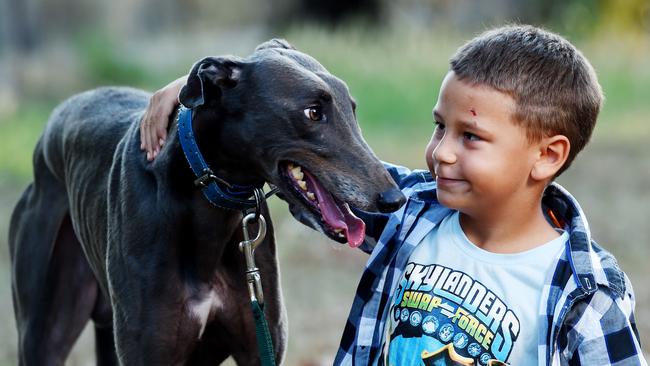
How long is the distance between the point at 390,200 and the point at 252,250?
22.9 inches

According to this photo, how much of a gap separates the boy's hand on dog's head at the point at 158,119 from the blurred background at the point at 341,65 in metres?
2.79

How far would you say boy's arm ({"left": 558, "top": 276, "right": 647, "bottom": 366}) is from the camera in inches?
113

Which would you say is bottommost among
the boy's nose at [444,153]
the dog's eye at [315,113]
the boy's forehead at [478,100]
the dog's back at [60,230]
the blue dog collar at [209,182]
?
the dog's back at [60,230]

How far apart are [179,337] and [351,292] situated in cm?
335

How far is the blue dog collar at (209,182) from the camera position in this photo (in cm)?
325

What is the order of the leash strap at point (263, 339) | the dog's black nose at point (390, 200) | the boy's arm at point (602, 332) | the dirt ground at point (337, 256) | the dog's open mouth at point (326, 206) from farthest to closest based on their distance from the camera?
the dirt ground at point (337, 256)
the leash strap at point (263, 339)
the dog's open mouth at point (326, 206)
the dog's black nose at point (390, 200)
the boy's arm at point (602, 332)

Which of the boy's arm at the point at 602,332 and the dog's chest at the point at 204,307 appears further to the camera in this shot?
the dog's chest at the point at 204,307

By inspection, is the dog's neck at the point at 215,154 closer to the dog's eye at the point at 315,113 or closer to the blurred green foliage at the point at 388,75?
the dog's eye at the point at 315,113

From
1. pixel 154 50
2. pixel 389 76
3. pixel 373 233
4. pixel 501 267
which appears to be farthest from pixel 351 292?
pixel 154 50

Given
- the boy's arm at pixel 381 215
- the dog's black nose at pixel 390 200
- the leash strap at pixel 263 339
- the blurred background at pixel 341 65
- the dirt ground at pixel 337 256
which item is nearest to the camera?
the dog's black nose at pixel 390 200

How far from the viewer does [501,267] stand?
10.2 feet

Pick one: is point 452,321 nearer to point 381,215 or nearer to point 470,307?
point 470,307

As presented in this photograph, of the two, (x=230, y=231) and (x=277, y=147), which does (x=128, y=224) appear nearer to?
(x=230, y=231)

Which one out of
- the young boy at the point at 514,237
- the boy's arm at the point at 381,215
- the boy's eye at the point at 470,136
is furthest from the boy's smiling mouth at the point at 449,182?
the boy's arm at the point at 381,215
